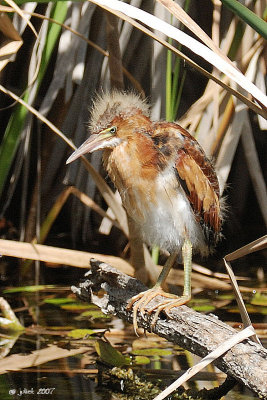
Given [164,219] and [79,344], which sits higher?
[164,219]

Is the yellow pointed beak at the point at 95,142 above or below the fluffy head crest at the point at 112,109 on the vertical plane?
below

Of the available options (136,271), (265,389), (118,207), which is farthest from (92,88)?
(265,389)

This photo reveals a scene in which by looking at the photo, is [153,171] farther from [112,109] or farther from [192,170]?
[112,109]

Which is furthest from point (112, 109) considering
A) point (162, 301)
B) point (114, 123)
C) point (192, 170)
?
point (162, 301)

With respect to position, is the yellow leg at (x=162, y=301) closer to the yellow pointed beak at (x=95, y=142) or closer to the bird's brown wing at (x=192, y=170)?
the bird's brown wing at (x=192, y=170)

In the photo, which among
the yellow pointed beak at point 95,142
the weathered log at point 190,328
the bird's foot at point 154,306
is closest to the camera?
the weathered log at point 190,328

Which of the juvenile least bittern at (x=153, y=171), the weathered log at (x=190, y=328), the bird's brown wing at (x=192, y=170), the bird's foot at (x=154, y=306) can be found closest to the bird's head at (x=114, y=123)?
the juvenile least bittern at (x=153, y=171)

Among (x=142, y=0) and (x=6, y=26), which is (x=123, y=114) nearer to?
(x=6, y=26)
